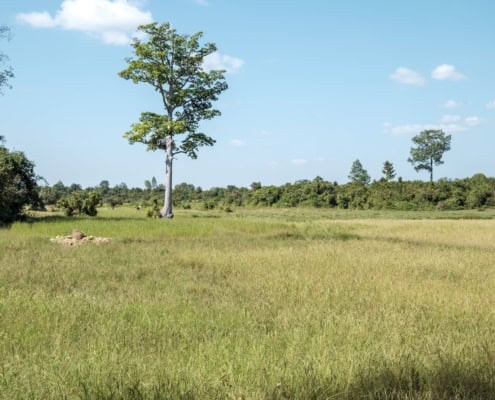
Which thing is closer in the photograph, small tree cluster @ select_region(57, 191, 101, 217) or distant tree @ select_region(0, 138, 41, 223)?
distant tree @ select_region(0, 138, 41, 223)

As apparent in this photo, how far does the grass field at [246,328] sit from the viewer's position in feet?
11.2

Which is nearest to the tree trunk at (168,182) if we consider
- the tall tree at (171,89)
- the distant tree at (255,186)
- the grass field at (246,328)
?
the tall tree at (171,89)

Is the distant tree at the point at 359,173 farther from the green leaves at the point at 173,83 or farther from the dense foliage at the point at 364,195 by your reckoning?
the green leaves at the point at 173,83

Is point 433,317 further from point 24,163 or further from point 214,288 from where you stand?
point 24,163

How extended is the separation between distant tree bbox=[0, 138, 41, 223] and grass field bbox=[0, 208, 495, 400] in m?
15.8

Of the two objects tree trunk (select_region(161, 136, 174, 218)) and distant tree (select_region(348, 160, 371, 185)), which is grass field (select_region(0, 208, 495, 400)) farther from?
distant tree (select_region(348, 160, 371, 185))

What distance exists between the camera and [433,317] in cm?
618

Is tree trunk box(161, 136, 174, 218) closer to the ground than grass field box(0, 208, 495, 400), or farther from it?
farther from it

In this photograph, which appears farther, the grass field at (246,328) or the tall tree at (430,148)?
the tall tree at (430,148)

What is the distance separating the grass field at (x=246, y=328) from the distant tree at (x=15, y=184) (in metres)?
15.8

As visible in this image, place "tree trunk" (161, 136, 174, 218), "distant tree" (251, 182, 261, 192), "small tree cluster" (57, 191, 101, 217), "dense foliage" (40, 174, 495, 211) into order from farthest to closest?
"distant tree" (251, 182, 261, 192)
"dense foliage" (40, 174, 495, 211)
"small tree cluster" (57, 191, 101, 217)
"tree trunk" (161, 136, 174, 218)

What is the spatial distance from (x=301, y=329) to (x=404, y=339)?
1135mm

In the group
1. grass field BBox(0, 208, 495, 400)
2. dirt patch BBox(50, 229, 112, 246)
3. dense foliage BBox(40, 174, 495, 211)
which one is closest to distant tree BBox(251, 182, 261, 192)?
dense foliage BBox(40, 174, 495, 211)

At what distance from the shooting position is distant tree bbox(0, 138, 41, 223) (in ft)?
83.6
